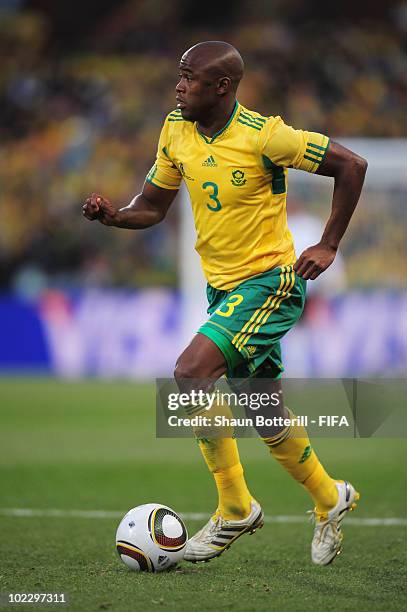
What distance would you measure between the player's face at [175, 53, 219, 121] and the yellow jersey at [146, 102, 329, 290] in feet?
0.51

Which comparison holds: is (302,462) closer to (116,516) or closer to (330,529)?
(330,529)

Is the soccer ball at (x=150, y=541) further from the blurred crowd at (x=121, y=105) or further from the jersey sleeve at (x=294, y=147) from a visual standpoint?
the blurred crowd at (x=121, y=105)

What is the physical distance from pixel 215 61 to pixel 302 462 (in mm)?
1927

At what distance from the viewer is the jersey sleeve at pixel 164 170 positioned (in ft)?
16.4

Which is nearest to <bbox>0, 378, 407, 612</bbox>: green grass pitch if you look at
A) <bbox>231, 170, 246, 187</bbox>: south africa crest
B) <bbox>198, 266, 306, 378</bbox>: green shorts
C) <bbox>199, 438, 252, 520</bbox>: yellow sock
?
<bbox>199, 438, 252, 520</bbox>: yellow sock

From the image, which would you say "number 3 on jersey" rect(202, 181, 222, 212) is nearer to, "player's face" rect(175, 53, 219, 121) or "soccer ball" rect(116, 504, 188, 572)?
"player's face" rect(175, 53, 219, 121)

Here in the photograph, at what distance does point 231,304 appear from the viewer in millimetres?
4656

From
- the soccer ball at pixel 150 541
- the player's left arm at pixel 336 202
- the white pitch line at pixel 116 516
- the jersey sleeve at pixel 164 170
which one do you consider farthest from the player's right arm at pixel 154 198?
the white pitch line at pixel 116 516

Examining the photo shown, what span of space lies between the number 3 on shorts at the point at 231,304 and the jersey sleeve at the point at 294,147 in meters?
0.64

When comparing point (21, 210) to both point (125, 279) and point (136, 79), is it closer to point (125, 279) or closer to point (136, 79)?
point (125, 279)

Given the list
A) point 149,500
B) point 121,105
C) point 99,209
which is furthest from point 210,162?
point 121,105

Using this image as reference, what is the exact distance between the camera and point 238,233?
4.79 m

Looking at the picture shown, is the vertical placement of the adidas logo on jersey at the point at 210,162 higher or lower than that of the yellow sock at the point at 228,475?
higher

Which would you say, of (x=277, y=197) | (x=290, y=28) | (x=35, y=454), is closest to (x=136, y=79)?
(x=290, y=28)
